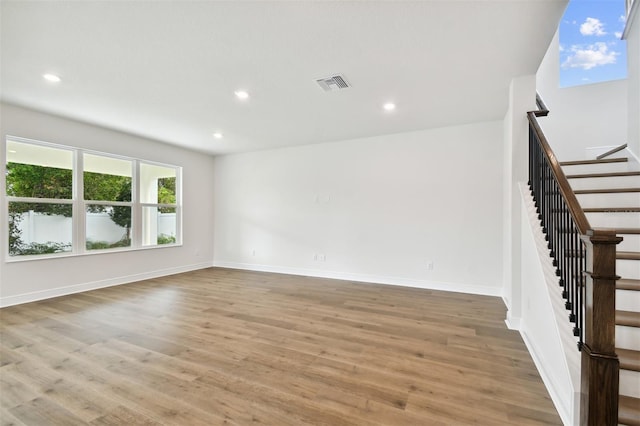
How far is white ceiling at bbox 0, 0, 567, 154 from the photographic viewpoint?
1.95 meters

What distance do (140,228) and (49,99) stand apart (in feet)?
7.96

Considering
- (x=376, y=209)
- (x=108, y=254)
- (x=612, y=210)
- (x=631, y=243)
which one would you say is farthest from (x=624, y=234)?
(x=108, y=254)

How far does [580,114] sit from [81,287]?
26.9 ft

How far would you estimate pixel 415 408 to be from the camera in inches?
65.7

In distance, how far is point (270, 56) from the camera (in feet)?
8.16

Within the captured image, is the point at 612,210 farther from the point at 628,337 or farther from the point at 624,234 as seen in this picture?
the point at 628,337

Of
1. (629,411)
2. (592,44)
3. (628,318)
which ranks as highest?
(592,44)

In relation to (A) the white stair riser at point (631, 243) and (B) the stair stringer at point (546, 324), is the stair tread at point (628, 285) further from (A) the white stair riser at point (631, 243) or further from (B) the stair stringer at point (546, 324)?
(A) the white stair riser at point (631, 243)

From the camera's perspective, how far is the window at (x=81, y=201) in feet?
12.4

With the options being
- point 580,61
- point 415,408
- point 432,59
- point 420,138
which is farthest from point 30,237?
point 580,61

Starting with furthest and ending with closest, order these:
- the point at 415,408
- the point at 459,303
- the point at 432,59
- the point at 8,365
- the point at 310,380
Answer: the point at 459,303
the point at 432,59
the point at 8,365
the point at 310,380
the point at 415,408

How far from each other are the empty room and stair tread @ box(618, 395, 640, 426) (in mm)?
20

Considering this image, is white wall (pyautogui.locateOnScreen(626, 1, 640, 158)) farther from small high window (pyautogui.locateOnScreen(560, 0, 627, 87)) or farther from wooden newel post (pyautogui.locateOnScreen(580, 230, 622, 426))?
wooden newel post (pyautogui.locateOnScreen(580, 230, 622, 426))

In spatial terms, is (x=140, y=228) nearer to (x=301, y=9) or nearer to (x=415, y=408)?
(x=301, y=9)
